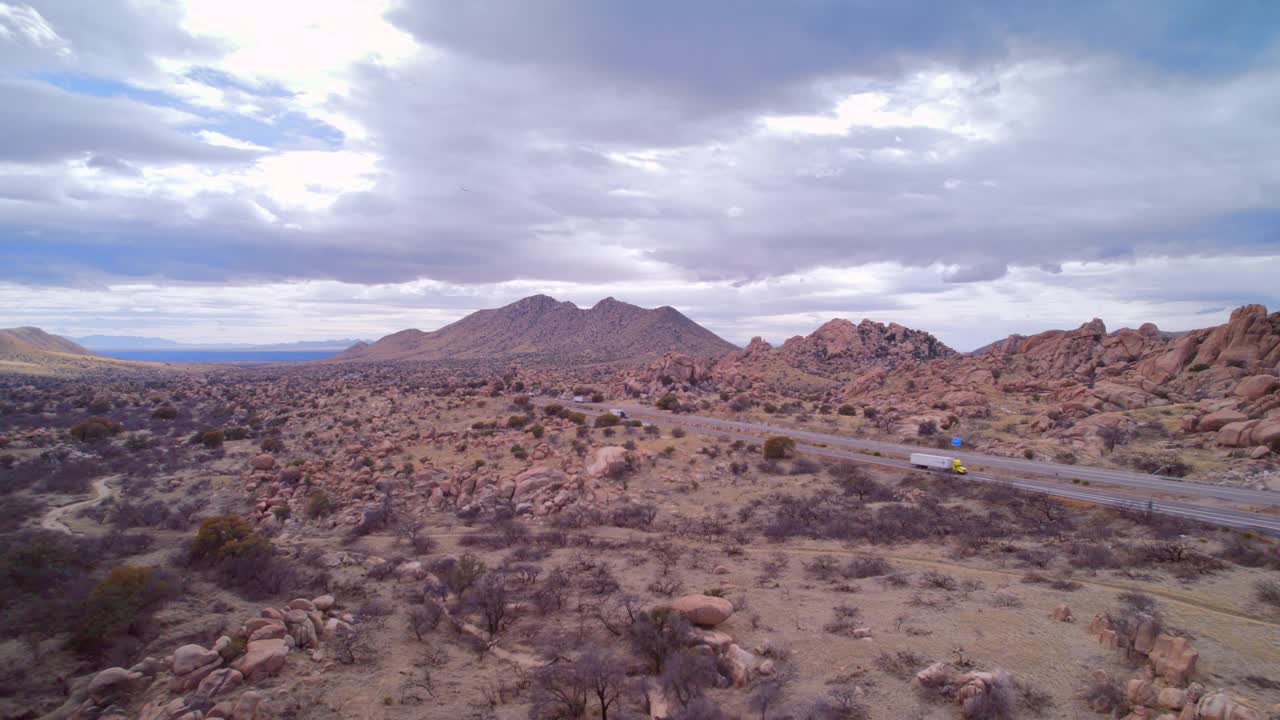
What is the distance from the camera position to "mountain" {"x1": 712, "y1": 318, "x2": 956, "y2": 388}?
90750 millimetres

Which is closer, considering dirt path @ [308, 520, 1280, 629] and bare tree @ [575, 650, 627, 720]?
bare tree @ [575, 650, 627, 720]

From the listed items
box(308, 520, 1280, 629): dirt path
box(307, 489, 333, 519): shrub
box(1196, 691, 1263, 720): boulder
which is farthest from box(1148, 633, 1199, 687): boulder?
box(307, 489, 333, 519): shrub

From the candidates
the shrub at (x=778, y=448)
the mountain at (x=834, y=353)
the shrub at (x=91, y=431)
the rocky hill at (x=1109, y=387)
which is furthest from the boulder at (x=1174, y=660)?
the mountain at (x=834, y=353)

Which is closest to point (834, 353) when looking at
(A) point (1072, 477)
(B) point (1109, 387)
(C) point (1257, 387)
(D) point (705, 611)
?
Result: (B) point (1109, 387)

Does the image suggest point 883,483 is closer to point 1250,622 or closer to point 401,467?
point 1250,622

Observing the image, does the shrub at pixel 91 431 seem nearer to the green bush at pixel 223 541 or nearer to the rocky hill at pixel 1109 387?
the green bush at pixel 223 541

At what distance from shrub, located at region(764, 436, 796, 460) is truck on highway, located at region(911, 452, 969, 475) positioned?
24.8 ft

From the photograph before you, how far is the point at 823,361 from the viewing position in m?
103

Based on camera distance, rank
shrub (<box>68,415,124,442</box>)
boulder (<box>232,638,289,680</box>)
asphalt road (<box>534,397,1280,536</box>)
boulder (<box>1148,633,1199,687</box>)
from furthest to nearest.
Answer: shrub (<box>68,415,124,442</box>) < asphalt road (<box>534,397,1280,536</box>) < boulder (<box>232,638,289,680</box>) < boulder (<box>1148,633,1199,687</box>)

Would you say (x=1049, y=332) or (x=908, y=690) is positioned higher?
(x=1049, y=332)

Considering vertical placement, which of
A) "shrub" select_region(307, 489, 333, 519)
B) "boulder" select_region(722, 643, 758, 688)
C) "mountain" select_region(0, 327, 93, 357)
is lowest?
"shrub" select_region(307, 489, 333, 519)

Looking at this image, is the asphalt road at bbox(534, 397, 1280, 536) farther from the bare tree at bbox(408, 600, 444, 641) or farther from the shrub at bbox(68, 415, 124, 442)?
the shrub at bbox(68, 415, 124, 442)

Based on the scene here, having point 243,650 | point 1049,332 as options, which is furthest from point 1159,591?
point 1049,332

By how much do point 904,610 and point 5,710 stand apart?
1967 centimetres
